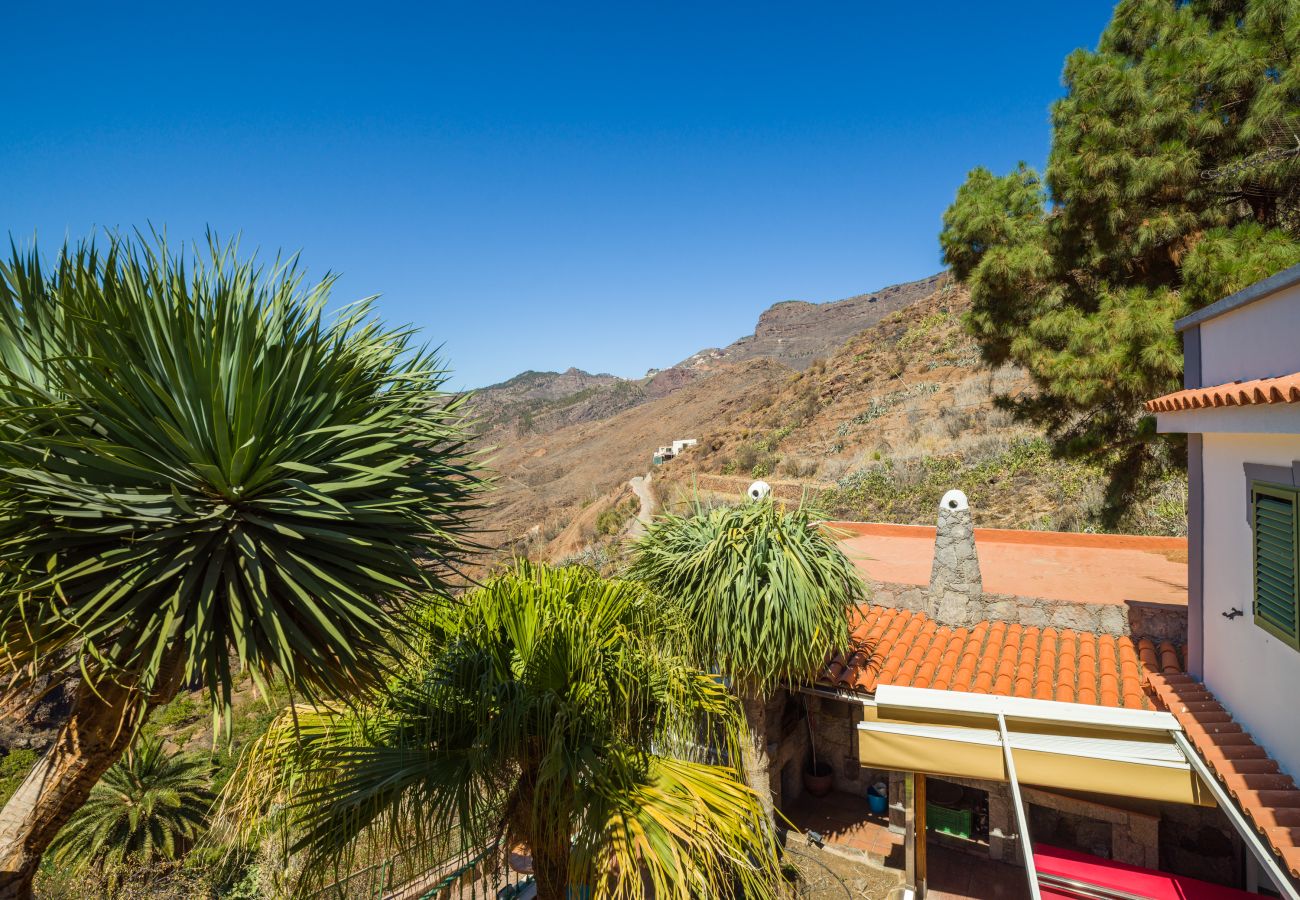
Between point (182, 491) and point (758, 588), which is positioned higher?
point (182, 491)

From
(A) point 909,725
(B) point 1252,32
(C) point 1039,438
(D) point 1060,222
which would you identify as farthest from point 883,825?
(C) point 1039,438

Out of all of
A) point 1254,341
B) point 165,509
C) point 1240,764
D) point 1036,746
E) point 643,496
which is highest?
point 1254,341

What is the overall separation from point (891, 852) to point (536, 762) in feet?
23.9

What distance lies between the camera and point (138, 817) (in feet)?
39.6

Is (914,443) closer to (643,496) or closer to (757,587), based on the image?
(643,496)

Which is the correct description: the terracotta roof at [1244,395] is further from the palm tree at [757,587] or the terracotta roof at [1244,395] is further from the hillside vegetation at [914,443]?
the hillside vegetation at [914,443]

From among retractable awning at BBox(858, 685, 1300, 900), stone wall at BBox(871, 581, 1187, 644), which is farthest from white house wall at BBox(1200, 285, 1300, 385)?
stone wall at BBox(871, 581, 1187, 644)

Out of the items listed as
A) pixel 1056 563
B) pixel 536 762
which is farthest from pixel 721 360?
pixel 536 762

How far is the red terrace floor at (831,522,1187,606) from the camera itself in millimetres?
9734

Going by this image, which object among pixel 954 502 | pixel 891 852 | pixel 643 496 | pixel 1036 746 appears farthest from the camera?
pixel 643 496

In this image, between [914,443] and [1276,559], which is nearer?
[1276,559]

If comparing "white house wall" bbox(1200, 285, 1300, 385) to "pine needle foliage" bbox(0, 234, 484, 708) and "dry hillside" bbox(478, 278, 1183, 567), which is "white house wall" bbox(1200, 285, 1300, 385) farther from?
"pine needle foliage" bbox(0, 234, 484, 708)

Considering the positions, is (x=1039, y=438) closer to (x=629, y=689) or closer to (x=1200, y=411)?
(x=1200, y=411)

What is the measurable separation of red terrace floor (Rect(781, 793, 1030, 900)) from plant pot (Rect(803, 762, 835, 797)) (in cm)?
10
